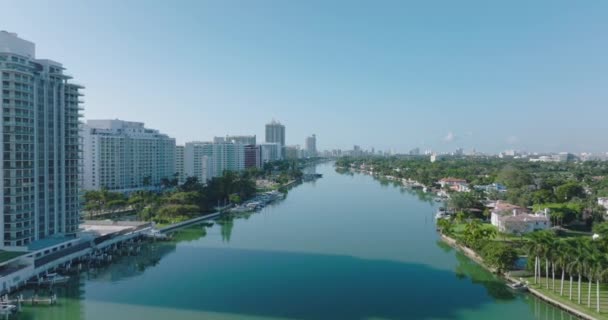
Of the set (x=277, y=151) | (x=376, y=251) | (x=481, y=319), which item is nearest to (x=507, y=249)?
(x=481, y=319)

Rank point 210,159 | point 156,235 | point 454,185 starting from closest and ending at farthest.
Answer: point 156,235
point 454,185
point 210,159

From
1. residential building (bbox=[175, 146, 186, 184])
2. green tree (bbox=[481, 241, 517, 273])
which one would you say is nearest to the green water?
green tree (bbox=[481, 241, 517, 273])

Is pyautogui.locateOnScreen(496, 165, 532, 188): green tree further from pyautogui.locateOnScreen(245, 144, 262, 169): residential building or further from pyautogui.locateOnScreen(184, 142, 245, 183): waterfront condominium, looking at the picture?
pyautogui.locateOnScreen(245, 144, 262, 169): residential building

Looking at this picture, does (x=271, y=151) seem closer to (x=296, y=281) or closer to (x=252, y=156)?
(x=252, y=156)

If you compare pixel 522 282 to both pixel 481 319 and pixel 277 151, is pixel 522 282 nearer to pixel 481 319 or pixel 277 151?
pixel 481 319

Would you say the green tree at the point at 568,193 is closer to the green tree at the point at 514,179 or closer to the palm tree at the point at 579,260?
the green tree at the point at 514,179

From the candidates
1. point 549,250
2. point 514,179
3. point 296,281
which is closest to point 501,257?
point 549,250

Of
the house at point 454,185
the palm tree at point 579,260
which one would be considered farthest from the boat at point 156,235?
the house at point 454,185
